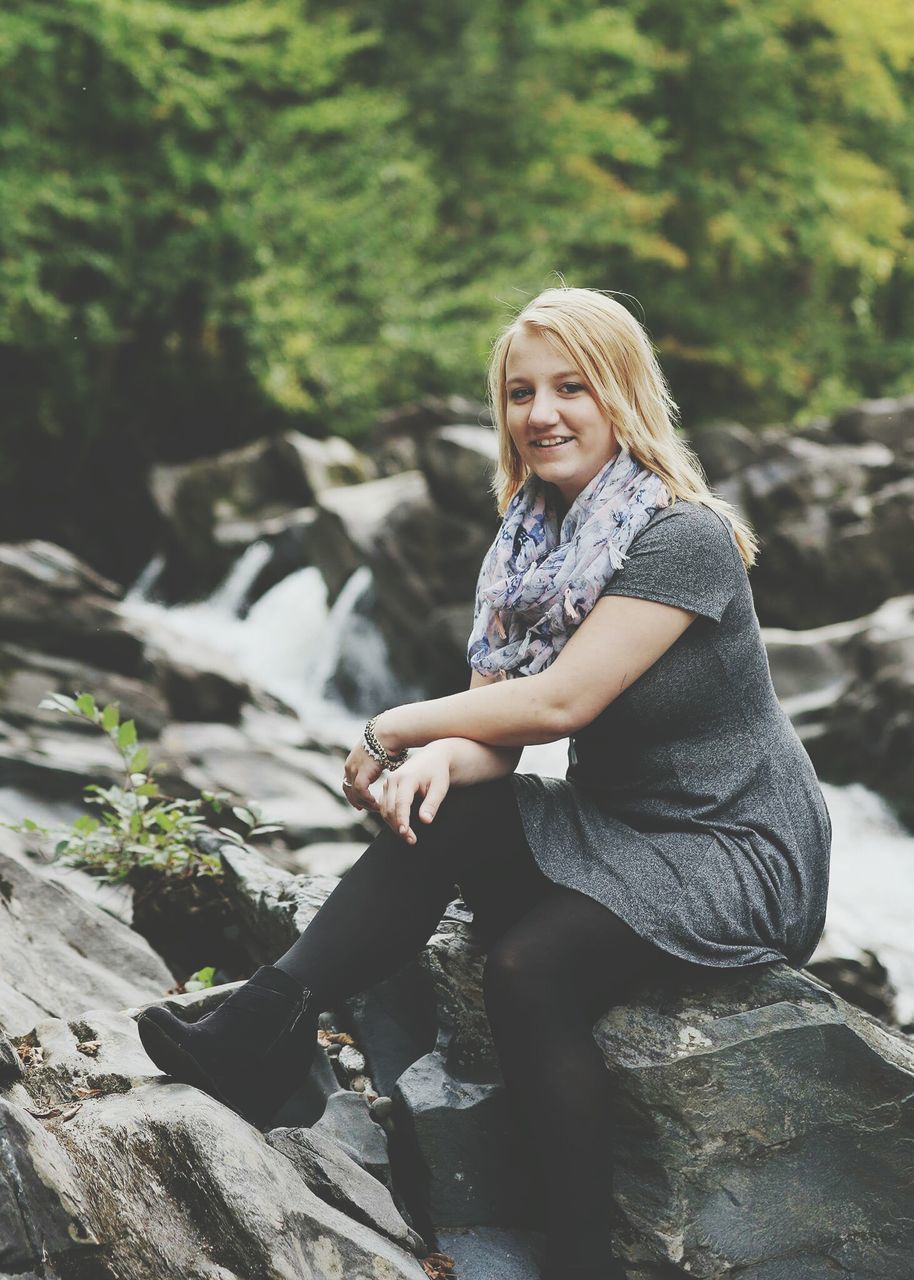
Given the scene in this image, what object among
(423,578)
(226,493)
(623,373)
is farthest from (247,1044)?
(226,493)

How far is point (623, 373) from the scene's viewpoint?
2.22m

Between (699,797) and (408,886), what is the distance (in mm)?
508

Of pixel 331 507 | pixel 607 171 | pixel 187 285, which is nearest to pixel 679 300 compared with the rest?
pixel 607 171

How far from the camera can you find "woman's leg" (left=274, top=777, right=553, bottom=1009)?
1.97m

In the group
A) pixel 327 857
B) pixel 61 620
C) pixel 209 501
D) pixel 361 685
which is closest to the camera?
pixel 327 857

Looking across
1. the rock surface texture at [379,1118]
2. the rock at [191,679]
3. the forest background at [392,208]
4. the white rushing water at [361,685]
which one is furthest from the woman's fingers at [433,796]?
the forest background at [392,208]

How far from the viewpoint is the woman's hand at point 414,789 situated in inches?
78.1

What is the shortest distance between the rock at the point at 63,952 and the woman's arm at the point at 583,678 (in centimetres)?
101

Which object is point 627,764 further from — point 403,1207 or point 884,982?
point 884,982

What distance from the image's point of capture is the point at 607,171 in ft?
53.4

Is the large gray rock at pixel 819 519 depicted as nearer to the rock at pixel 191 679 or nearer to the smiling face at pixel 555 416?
the rock at pixel 191 679

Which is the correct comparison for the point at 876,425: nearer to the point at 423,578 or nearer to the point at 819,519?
the point at 819,519

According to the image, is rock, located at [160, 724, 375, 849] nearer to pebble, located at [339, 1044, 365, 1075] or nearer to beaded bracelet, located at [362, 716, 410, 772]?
pebble, located at [339, 1044, 365, 1075]

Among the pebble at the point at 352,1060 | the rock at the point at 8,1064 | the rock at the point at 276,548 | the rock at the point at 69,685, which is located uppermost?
the rock at the point at 8,1064
